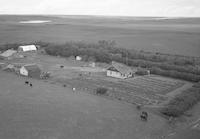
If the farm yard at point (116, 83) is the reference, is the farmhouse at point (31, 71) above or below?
above

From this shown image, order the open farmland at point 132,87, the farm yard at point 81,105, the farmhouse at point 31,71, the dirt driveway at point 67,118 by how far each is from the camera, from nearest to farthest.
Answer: the dirt driveway at point 67,118, the farm yard at point 81,105, the open farmland at point 132,87, the farmhouse at point 31,71

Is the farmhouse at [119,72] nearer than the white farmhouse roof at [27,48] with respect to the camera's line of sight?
Yes

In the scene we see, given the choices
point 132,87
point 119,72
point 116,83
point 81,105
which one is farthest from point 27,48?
point 81,105

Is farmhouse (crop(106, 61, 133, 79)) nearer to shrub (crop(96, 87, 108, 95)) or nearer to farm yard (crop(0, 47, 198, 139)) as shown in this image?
farm yard (crop(0, 47, 198, 139))

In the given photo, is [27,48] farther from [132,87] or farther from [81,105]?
[81,105]

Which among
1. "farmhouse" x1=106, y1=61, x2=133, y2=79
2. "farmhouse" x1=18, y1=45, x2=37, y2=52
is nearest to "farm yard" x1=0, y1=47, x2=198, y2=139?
"farmhouse" x1=106, y1=61, x2=133, y2=79

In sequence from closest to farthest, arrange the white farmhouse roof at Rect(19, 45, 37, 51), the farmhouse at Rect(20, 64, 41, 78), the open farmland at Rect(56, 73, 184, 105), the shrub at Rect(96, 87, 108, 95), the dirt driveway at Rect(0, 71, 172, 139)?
1. the dirt driveway at Rect(0, 71, 172, 139)
2. the open farmland at Rect(56, 73, 184, 105)
3. the shrub at Rect(96, 87, 108, 95)
4. the farmhouse at Rect(20, 64, 41, 78)
5. the white farmhouse roof at Rect(19, 45, 37, 51)

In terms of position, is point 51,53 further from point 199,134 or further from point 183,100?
point 199,134

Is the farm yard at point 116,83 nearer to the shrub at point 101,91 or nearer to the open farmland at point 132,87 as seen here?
the open farmland at point 132,87

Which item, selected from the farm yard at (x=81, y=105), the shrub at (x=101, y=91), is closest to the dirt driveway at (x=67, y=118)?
the farm yard at (x=81, y=105)

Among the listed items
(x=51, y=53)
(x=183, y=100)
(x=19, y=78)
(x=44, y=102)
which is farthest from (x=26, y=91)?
(x=51, y=53)
